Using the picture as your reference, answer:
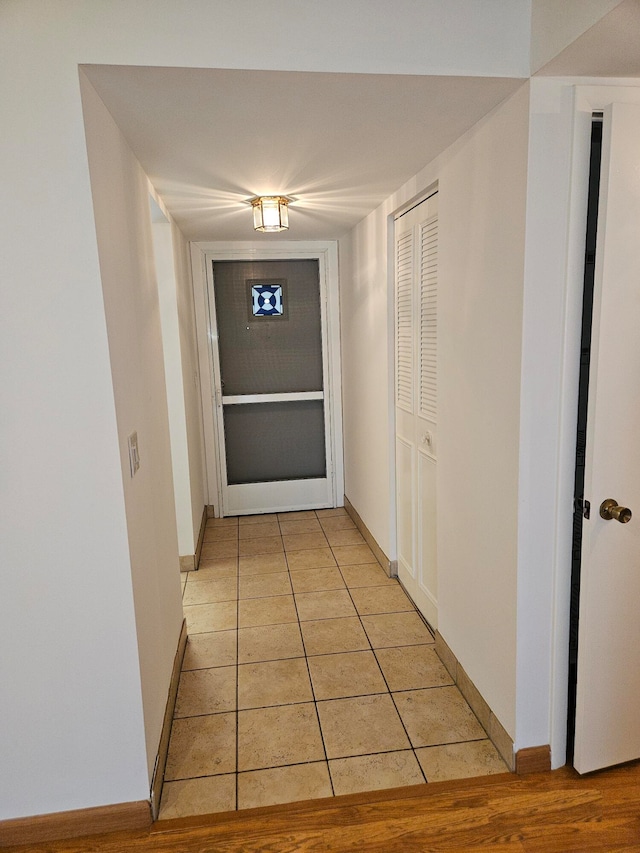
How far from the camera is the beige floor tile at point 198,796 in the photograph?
1827 mm

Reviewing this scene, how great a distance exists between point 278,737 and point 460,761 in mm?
656

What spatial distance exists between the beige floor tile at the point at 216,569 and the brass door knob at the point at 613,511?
93.3 inches

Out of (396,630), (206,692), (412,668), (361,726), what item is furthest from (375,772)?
(396,630)

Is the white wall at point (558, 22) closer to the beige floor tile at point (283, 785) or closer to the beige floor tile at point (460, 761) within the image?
the beige floor tile at point (460, 761)

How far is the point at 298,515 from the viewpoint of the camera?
15.2 ft

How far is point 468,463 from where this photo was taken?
217 centimetres

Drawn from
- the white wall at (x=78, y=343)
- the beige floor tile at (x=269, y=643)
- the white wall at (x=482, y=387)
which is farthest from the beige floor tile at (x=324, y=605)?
the white wall at (x=78, y=343)

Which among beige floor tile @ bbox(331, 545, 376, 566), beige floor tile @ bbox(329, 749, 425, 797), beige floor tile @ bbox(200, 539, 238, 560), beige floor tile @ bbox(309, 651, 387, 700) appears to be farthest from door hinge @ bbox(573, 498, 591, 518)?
beige floor tile @ bbox(200, 539, 238, 560)

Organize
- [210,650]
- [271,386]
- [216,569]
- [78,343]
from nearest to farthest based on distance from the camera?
1. [78,343]
2. [210,650]
3. [216,569]
4. [271,386]

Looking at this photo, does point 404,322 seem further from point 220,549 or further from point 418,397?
point 220,549

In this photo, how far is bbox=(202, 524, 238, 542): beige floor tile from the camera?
4.18 metres

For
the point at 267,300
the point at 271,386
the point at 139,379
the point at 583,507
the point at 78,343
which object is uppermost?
the point at 267,300

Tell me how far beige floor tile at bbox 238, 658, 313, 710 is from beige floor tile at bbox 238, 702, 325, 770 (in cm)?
5

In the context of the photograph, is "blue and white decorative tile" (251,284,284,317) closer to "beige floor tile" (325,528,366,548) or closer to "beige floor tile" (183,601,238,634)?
"beige floor tile" (325,528,366,548)
